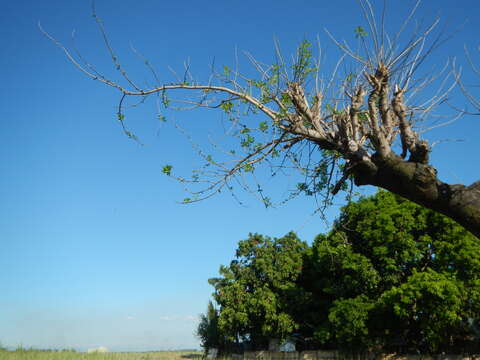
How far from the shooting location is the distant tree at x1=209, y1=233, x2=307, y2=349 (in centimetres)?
2786

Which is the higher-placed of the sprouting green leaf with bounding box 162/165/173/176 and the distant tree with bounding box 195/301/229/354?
the sprouting green leaf with bounding box 162/165/173/176

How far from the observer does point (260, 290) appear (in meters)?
28.5

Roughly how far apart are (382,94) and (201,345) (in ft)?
109

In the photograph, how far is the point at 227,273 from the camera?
31734 millimetres

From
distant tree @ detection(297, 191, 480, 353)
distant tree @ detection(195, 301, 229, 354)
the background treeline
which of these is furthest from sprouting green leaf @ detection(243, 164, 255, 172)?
distant tree @ detection(195, 301, 229, 354)

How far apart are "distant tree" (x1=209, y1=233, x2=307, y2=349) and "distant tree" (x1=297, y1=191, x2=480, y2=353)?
132 inches

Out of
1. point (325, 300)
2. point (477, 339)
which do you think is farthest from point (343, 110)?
point (325, 300)

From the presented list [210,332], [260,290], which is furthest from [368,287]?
[210,332]

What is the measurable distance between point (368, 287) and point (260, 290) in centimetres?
796

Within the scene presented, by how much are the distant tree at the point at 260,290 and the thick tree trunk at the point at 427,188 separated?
23.9m

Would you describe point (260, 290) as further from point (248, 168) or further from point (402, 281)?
point (248, 168)

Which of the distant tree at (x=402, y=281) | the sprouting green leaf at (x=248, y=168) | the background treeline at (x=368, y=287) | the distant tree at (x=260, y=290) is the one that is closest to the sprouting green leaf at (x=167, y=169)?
the sprouting green leaf at (x=248, y=168)

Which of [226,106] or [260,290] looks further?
[260,290]

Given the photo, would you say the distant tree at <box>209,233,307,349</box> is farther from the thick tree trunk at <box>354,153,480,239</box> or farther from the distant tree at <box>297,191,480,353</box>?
the thick tree trunk at <box>354,153,480,239</box>
